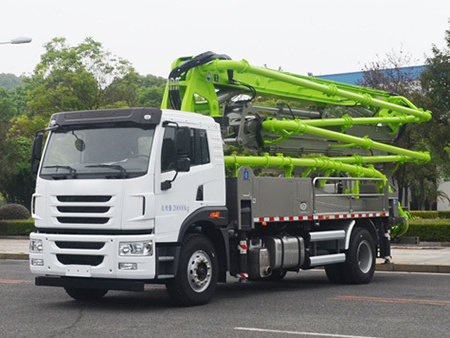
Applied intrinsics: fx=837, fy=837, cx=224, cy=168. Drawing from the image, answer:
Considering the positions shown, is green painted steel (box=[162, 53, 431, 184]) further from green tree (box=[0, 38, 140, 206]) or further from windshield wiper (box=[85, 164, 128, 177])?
green tree (box=[0, 38, 140, 206])

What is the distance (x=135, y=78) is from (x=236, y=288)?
38164mm

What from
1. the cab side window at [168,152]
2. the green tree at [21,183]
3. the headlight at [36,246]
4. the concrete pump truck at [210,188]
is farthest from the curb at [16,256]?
the green tree at [21,183]

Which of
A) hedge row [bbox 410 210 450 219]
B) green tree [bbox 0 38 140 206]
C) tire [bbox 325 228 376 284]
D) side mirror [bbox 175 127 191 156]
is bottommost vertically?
tire [bbox 325 228 376 284]

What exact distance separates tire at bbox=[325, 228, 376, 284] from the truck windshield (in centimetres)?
548

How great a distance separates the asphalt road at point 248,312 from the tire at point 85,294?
0.41ft

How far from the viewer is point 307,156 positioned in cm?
1566

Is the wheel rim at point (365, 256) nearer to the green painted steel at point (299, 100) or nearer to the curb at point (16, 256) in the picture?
the green painted steel at point (299, 100)

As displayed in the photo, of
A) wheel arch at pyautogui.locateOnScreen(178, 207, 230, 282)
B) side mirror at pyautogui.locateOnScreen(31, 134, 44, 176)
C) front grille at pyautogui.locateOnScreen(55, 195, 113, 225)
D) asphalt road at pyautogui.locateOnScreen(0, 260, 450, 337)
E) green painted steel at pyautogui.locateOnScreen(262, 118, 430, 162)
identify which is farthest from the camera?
green painted steel at pyautogui.locateOnScreen(262, 118, 430, 162)

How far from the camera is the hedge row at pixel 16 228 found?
117 feet

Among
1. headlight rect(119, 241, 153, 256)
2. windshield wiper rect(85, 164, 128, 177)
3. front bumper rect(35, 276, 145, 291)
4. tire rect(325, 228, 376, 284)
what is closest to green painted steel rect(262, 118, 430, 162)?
tire rect(325, 228, 376, 284)

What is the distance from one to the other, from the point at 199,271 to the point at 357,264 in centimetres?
456

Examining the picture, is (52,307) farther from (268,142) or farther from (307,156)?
(307,156)

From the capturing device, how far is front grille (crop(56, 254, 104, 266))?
11.2 m

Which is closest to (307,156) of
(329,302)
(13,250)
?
(329,302)
